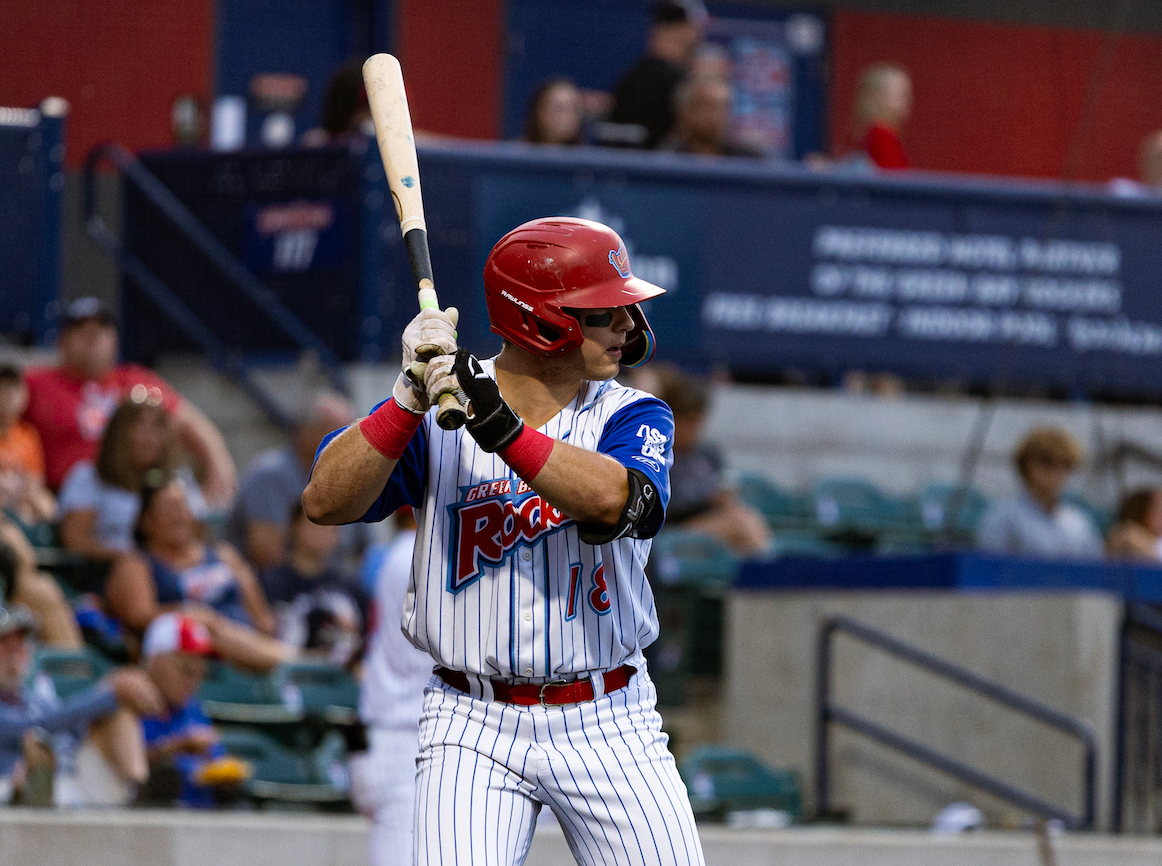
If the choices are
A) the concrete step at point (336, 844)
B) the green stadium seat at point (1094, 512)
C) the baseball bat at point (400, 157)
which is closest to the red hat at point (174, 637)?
the concrete step at point (336, 844)

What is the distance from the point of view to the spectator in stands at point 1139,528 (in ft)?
26.2

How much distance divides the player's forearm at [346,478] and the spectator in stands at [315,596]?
4189mm

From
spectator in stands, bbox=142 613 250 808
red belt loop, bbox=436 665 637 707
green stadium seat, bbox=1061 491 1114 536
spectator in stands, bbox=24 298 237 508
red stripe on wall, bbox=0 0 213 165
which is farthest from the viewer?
green stadium seat, bbox=1061 491 1114 536

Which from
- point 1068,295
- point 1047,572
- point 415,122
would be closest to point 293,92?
point 415,122

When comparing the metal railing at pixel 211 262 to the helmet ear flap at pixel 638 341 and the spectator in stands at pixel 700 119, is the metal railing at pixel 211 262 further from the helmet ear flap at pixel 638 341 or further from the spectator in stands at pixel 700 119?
the helmet ear flap at pixel 638 341

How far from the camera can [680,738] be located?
25.5ft

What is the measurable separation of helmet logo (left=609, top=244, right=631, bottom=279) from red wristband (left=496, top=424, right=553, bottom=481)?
0.43m

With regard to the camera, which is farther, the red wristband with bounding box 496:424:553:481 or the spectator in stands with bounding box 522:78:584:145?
the spectator in stands with bounding box 522:78:584:145

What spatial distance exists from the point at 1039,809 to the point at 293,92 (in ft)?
26.8

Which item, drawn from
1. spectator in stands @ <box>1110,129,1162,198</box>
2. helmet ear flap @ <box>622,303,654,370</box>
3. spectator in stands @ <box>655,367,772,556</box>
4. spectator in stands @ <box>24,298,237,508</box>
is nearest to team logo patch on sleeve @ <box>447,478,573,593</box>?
helmet ear flap @ <box>622,303,654,370</box>

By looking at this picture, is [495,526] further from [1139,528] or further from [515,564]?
[1139,528]

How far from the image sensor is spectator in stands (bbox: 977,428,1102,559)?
7715 mm

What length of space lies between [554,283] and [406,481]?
1.41 feet

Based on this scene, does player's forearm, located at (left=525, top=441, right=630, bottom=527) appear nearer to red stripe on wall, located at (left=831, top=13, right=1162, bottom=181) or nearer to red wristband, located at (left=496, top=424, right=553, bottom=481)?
red wristband, located at (left=496, top=424, right=553, bottom=481)
